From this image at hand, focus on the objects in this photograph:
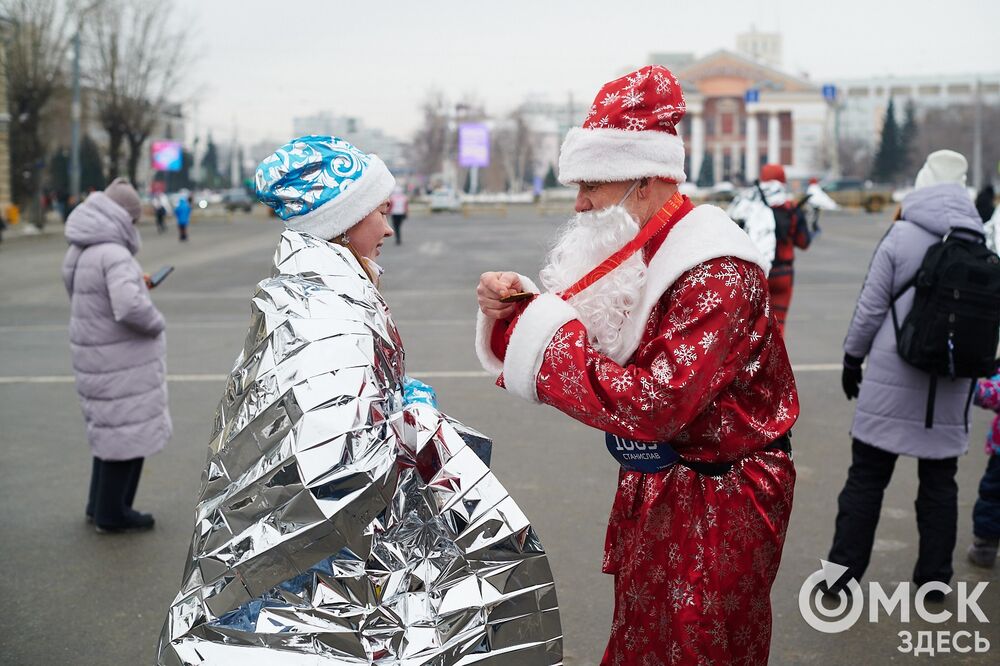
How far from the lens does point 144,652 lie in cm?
412

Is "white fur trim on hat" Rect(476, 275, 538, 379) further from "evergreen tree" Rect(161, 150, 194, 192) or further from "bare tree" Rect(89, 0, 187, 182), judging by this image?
"evergreen tree" Rect(161, 150, 194, 192)

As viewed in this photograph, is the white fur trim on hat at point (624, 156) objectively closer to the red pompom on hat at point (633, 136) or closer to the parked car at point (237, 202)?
the red pompom on hat at point (633, 136)

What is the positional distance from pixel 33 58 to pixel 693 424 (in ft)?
140

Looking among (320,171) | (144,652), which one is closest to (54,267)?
(144,652)

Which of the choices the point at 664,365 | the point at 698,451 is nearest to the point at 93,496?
the point at 698,451

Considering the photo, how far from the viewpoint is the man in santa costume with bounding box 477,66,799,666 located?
7.29 ft

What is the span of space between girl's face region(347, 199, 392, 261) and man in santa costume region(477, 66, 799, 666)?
38 cm

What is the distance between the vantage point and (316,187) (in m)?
2.51

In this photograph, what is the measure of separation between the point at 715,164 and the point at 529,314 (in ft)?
370

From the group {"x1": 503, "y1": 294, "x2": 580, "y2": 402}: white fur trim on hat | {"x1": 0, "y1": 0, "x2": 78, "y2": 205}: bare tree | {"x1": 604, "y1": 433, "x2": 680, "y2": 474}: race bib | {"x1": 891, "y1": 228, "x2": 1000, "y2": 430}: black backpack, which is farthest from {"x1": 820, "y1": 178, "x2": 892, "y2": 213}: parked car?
{"x1": 503, "y1": 294, "x2": 580, "y2": 402}: white fur trim on hat

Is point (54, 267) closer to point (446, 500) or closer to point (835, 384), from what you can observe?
point (835, 384)

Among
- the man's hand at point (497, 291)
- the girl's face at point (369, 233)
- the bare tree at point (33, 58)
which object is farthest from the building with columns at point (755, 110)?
the man's hand at point (497, 291)

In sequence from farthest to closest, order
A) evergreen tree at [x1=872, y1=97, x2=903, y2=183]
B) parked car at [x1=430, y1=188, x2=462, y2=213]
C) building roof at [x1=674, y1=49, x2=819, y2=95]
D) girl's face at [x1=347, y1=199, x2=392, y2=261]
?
building roof at [x1=674, y1=49, x2=819, y2=95], evergreen tree at [x1=872, y1=97, x2=903, y2=183], parked car at [x1=430, y1=188, x2=462, y2=213], girl's face at [x1=347, y1=199, x2=392, y2=261]

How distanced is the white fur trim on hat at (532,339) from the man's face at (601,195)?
0.27 m
